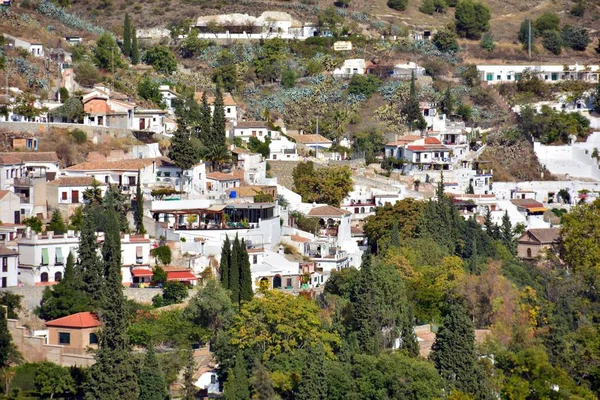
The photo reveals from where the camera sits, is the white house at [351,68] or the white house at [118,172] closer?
the white house at [118,172]

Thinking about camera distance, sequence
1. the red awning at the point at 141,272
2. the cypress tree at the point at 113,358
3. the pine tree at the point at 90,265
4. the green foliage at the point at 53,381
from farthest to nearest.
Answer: the red awning at the point at 141,272 < the pine tree at the point at 90,265 < the green foliage at the point at 53,381 < the cypress tree at the point at 113,358

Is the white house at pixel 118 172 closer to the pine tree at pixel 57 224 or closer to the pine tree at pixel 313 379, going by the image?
the pine tree at pixel 57 224

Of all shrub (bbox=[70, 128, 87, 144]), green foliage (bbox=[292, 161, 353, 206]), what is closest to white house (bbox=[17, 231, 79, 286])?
shrub (bbox=[70, 128, 87, 144])

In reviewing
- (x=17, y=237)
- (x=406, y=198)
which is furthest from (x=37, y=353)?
(x=406, y=198)

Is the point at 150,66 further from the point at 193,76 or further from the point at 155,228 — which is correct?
the point at 155,228

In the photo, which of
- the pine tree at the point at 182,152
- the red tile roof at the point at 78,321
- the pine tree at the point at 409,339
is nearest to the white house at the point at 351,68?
the pine tree at the point at 182,152

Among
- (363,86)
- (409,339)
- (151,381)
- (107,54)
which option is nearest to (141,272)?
(151,381)
